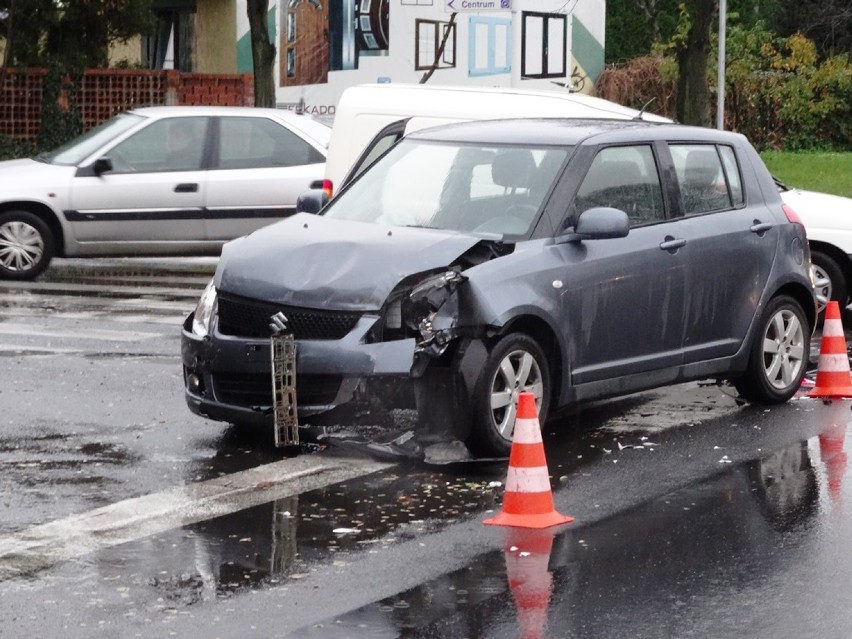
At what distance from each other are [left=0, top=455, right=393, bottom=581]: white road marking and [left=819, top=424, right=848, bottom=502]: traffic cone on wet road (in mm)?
2167

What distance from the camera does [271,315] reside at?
8773 millimetres

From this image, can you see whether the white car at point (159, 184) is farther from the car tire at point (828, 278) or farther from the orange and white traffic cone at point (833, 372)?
the orange and white traffic cone at point (833, 372)

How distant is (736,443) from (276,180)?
967 cm

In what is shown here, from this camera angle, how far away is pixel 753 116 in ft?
162

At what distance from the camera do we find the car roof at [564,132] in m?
9.73

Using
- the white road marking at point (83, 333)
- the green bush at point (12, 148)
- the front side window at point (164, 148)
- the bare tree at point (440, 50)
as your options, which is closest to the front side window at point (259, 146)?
the front side window at point (164, 148)

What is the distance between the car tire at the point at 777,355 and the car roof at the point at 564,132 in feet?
3.57

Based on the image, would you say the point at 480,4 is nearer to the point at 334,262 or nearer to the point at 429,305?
the point at 334,262

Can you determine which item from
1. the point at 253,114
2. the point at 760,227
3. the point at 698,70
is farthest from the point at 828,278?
the point at 698,70

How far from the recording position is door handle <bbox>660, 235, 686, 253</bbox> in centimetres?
964

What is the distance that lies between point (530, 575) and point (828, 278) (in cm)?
887

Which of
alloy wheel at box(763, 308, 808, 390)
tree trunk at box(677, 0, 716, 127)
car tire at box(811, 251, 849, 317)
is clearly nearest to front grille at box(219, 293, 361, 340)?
alloy wheel at box(763, 308, 808, 390)

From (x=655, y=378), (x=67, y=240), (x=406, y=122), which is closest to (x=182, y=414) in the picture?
(x=655, y=378)

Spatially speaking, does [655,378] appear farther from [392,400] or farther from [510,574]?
[510,574]
